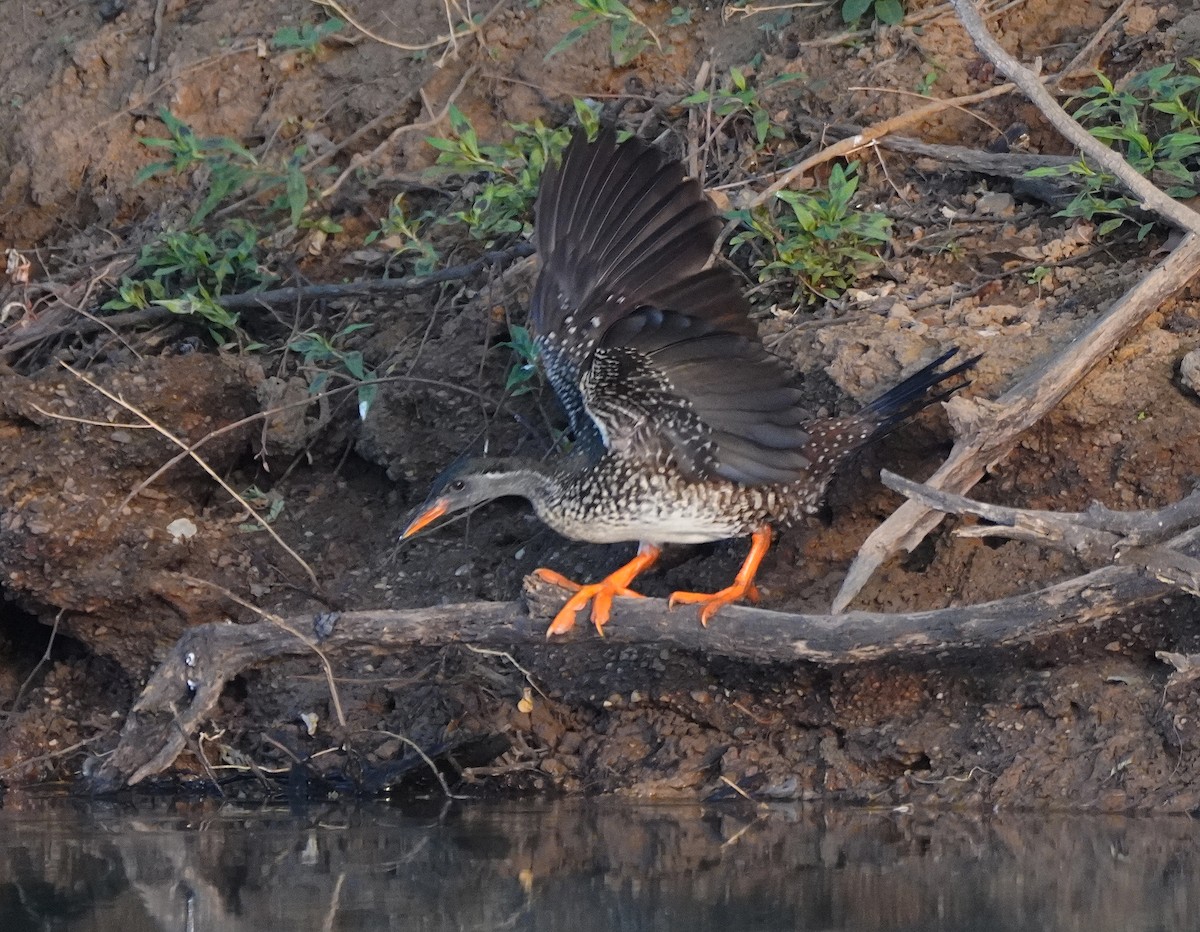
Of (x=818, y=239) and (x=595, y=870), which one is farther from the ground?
(x=818, y=239)

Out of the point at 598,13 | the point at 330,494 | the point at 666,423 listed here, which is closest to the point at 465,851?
the point at 666,423

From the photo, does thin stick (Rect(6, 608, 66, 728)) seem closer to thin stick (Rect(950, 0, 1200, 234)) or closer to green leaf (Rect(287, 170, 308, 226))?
green leaf (Rect(287, 170, 308, 226))

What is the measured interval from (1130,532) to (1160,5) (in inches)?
119

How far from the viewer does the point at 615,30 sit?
20.6 feet

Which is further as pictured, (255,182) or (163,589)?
(255,182)

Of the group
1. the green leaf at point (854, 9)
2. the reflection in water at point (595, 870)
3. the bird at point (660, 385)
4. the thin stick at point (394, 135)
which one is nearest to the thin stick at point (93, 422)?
the thin stick at point (394, 135)

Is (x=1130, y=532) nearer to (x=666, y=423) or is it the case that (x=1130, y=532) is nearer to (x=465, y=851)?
(x=666, y=423)

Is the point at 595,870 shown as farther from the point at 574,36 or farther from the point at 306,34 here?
the point at 306,34

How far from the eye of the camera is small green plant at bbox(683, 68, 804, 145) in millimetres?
5906

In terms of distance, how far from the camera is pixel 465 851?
419 cm

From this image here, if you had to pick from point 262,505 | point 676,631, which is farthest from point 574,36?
point 676,631

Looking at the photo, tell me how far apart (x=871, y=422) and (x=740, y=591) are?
623mm

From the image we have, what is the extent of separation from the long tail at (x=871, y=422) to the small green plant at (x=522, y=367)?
1197 mm

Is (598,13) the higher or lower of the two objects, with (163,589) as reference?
higher
